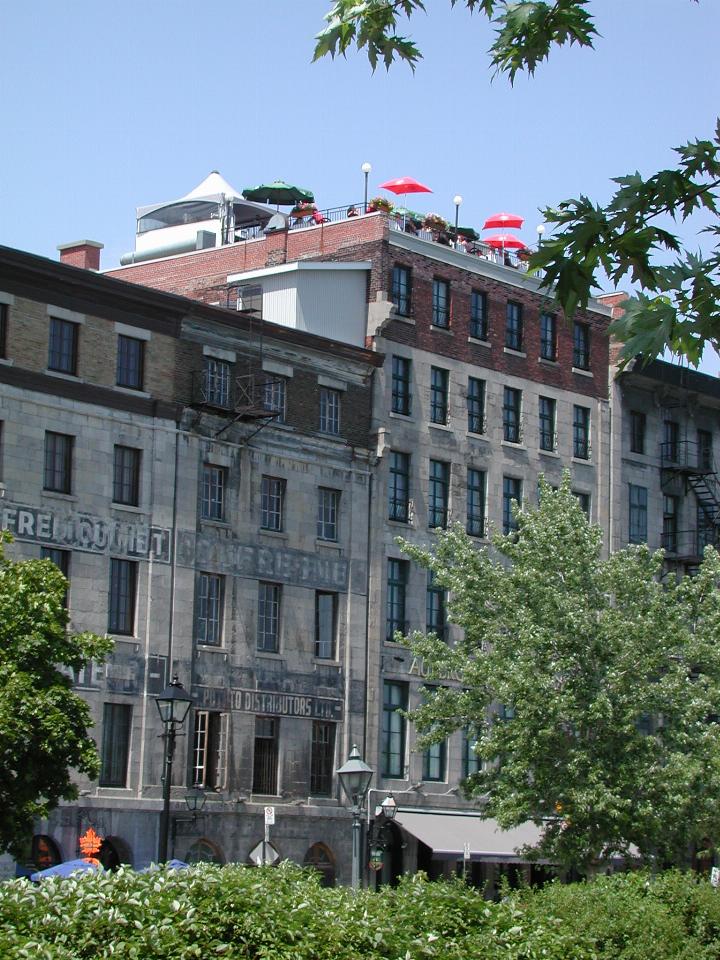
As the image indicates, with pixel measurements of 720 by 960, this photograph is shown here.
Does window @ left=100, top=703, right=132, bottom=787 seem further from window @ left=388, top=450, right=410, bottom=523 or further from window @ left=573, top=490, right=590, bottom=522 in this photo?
window @ left=573, top=490, right=590, bottom=522

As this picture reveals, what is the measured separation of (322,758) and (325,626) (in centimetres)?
372

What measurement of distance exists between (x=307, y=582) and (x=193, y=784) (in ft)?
23.0

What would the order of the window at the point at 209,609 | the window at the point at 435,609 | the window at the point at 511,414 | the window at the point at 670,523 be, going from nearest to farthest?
the window at the point at 209,609 → the window at the point at 435,609 → the window at the point at 511,414 → the window at the point at 670,523

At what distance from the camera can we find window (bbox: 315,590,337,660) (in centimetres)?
5631

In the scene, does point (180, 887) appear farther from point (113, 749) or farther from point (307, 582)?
point (307, 582)

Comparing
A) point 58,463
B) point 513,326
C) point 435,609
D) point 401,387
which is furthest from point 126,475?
point 513,326

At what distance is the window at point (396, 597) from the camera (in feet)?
191

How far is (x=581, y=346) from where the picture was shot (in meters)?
66.6

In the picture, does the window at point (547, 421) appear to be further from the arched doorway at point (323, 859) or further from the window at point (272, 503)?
the arched doorway at point (323, 859)

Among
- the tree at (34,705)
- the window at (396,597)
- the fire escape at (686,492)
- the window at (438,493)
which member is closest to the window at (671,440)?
the fire escape at (686,492)

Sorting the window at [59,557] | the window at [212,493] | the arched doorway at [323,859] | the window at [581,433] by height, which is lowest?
the arched doorway at [323,859]

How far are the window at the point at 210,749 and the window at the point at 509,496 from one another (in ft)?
43.3

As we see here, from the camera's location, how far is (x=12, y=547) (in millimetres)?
47688

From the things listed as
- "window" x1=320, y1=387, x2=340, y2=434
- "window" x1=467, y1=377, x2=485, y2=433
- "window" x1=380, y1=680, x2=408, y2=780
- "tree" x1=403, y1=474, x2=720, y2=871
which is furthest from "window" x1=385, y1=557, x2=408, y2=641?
"tree" x1=403, y1=474, x2=720, y2=871
